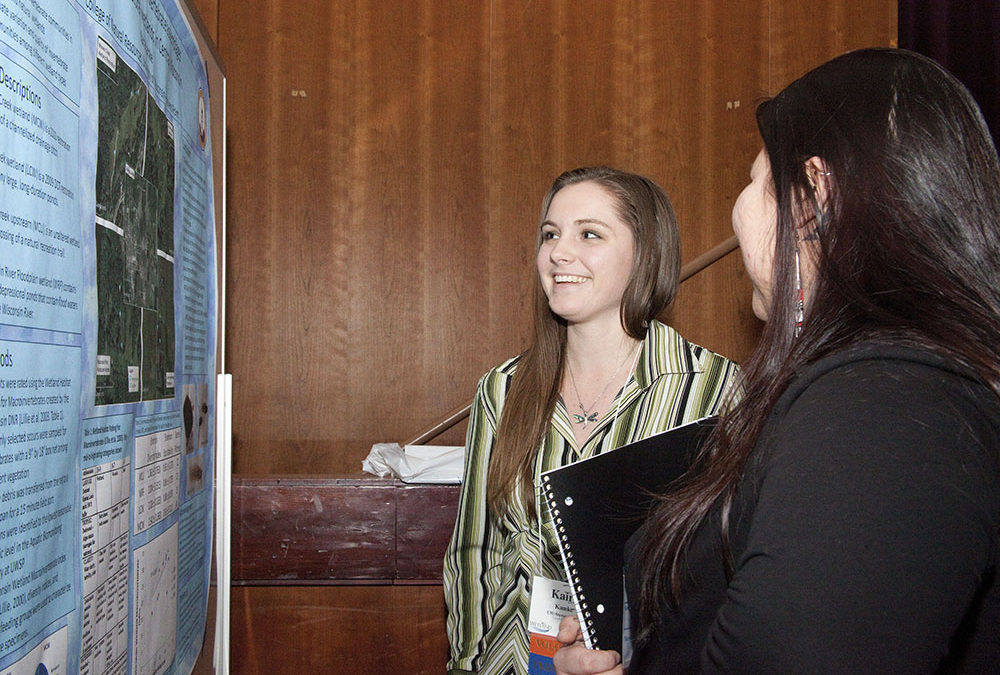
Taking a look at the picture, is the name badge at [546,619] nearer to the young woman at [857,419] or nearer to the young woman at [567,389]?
the young woman at [567,389]

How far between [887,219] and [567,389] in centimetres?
121

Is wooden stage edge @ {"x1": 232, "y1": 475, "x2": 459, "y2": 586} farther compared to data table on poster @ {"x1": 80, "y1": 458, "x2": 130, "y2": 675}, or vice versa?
wooden stage edge @ {"x1": 232, "y1": 475, "x2": 459, "y2": 586}

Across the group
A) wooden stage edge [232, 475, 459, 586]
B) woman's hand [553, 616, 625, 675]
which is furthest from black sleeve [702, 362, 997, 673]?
wooden stage edge [232, 475, 459, 586]

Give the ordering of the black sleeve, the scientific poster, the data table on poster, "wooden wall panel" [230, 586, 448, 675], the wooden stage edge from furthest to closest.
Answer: "wooden wall panel" [230, 586, 448, 675], the wooden stage edge, the data table on poster, the scientific poster, the black sleeve

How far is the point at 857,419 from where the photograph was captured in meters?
0.60

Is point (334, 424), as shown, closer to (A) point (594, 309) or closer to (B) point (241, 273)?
(B) point (241, 273)

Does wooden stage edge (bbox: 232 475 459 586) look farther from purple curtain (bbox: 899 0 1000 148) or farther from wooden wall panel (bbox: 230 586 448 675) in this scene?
purple curtain (bbox: 899 0 1000 148)

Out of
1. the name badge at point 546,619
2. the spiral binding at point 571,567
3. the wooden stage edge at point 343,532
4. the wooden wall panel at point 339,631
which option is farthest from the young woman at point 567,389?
the wooden wall panel at point 339,631

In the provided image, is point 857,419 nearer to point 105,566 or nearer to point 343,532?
point 105,566

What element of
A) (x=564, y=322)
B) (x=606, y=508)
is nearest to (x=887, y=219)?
(x=606, y=508)

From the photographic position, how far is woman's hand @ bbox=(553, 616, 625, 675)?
1.11m

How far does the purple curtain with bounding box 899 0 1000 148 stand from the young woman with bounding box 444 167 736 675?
2.70 meters

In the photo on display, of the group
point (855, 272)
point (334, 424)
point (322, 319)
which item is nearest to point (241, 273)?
point (322, 319)

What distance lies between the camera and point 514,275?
376 cm
